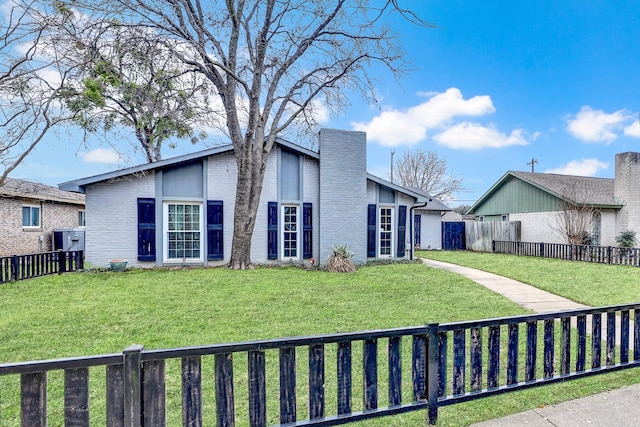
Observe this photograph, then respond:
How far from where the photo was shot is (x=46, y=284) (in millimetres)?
7969

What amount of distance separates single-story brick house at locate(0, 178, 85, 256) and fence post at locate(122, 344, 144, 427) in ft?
49.6

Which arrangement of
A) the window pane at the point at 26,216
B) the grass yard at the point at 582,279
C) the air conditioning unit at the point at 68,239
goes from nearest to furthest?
1. the grass yard at the point at 582,279
2. the air conditioning unit at the point at 68,239
3. the window pane at the point at 26,216

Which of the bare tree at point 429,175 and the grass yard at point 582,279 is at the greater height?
the bare tree at point 429,175

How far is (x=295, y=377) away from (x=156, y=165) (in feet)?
33.3

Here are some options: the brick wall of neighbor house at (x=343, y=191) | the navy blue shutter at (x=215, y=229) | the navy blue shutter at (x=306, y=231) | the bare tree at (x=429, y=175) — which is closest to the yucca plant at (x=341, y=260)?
the brick wall of neighbor house at (x=343, y=191)

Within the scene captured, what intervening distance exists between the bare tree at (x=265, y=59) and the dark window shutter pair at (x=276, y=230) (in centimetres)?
93

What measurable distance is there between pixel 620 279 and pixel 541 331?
682cm

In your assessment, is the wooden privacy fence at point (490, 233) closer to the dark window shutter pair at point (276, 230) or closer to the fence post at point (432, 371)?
the dark window shutter pair at point (276, 230)

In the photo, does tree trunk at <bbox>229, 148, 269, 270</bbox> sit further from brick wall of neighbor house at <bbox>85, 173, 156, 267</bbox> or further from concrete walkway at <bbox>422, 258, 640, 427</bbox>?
concrete walkway at <bbox>422, 258, 640, 427</bbox>

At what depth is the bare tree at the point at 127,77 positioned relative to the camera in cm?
879

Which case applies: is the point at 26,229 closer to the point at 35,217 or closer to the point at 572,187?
the point at 35,217

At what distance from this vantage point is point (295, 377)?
7.27 feet

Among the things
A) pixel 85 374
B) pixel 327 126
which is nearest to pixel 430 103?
pixel 327 126

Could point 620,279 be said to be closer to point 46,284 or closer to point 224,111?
point 224,111
